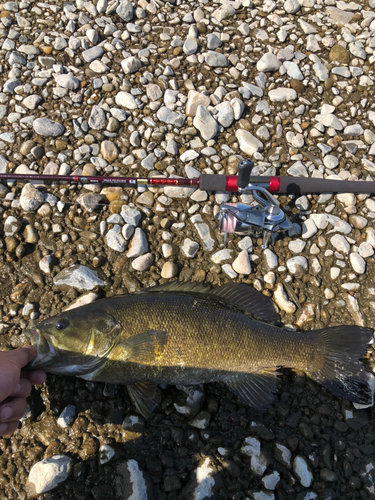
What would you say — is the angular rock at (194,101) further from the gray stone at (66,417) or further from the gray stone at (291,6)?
the gray stone at (66,417)

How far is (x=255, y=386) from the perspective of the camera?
3006 millimetres

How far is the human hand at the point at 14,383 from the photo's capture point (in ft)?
7.82

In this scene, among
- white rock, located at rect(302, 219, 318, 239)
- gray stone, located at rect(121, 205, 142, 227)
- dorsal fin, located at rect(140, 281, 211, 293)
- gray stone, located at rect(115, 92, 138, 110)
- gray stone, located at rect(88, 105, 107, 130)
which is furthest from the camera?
gray stone, located at rect(115, 92, 138, 110)

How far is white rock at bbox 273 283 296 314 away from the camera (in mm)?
3553

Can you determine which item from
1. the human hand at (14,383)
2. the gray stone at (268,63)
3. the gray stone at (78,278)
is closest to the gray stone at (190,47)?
the gray stone at (268,63)

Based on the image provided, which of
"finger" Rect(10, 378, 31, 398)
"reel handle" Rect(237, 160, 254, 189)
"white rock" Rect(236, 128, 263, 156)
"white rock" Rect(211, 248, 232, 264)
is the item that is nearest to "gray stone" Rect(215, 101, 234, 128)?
"white rock" Rect(236, 128, 263, 156)

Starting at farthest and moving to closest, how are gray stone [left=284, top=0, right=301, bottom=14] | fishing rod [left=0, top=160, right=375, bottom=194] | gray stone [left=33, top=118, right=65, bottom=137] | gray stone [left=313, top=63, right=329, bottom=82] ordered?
gray stone [left=284, top=0, right=301, bottom=14]
gray stone [left=313, top=63, right=329, bottom=82]
gray stone [left=33, top=118, right=65, bottom=137]
fishing rod [left=0, top=160, right=375, bottom=194]

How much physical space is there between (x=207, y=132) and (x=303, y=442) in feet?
11.0

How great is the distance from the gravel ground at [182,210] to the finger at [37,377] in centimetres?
26

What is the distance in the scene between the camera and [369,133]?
4.43 metres

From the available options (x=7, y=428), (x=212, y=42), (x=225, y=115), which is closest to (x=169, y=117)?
(x=225, y=115)

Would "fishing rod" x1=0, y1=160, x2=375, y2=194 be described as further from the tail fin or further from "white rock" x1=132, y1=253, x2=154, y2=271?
the tail fin

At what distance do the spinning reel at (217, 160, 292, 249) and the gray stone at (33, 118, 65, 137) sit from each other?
215 centimetres

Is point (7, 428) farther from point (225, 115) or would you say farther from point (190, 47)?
point (190, 47)
